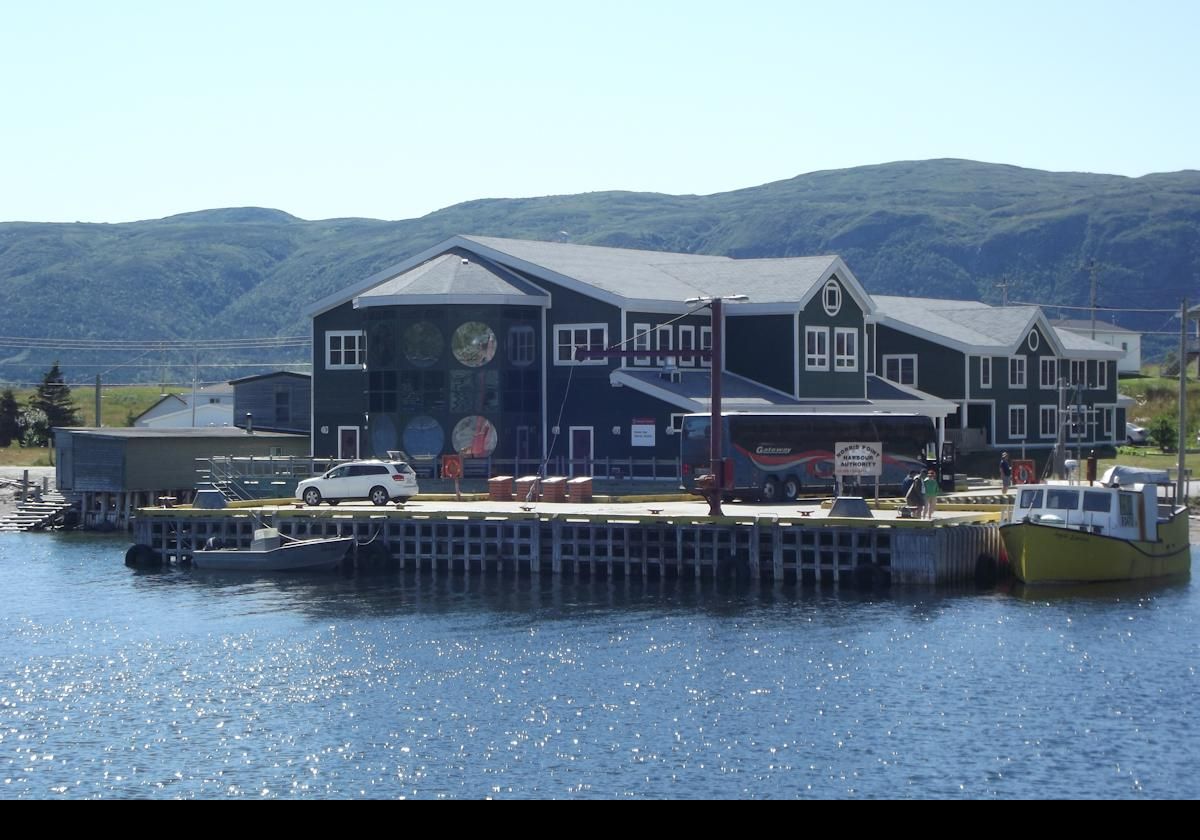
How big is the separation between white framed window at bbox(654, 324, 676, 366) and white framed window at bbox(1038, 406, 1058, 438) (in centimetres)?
2743

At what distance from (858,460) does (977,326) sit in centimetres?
3561

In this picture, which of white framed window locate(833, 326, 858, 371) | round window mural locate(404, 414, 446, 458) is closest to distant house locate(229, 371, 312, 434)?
round window mural locate(404, 414, 446, 458)

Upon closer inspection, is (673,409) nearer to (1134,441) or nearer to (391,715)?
(391,715)

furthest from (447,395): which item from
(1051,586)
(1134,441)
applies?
(1134,441)

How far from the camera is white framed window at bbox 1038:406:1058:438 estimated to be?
3371 inches

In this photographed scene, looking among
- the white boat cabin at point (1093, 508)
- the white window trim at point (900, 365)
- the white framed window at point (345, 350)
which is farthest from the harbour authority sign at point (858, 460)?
the white window trim at point (900, 365)

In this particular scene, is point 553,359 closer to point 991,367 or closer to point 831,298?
point 831,298

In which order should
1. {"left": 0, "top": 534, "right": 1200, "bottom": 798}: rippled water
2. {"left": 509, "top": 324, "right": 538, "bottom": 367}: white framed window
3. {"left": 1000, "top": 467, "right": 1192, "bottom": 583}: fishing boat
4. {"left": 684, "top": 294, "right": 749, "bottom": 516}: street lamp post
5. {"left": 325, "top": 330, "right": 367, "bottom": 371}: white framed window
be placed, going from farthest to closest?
{"left": 325, "top": 330, "right": 367, "bottom": 371}: white framed window < {"left": 509, "top": 324, "right": 538, "bottom": 367}: white framed window < {"left": 684, "top": 294, "right": 749, "bottom": 516}: street lamp post < {"left": 1000, "top": 467, "right": 1192, "bottom": 583}: fishing boat < {"left": 0, "top": 534, "right": 1200, "bottom": 798}: rippled water

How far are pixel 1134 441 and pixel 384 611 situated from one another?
69.2m

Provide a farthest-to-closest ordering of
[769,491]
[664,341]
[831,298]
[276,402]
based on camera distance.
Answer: [276,402]
[831,298]
[664,341]
[769,491]

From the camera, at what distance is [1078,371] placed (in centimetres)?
8988

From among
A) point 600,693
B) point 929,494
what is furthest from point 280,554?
point 600,693

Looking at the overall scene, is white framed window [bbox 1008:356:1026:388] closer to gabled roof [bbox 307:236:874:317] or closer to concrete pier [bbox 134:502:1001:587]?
gabled roof [bbox 307:236:874:317]
